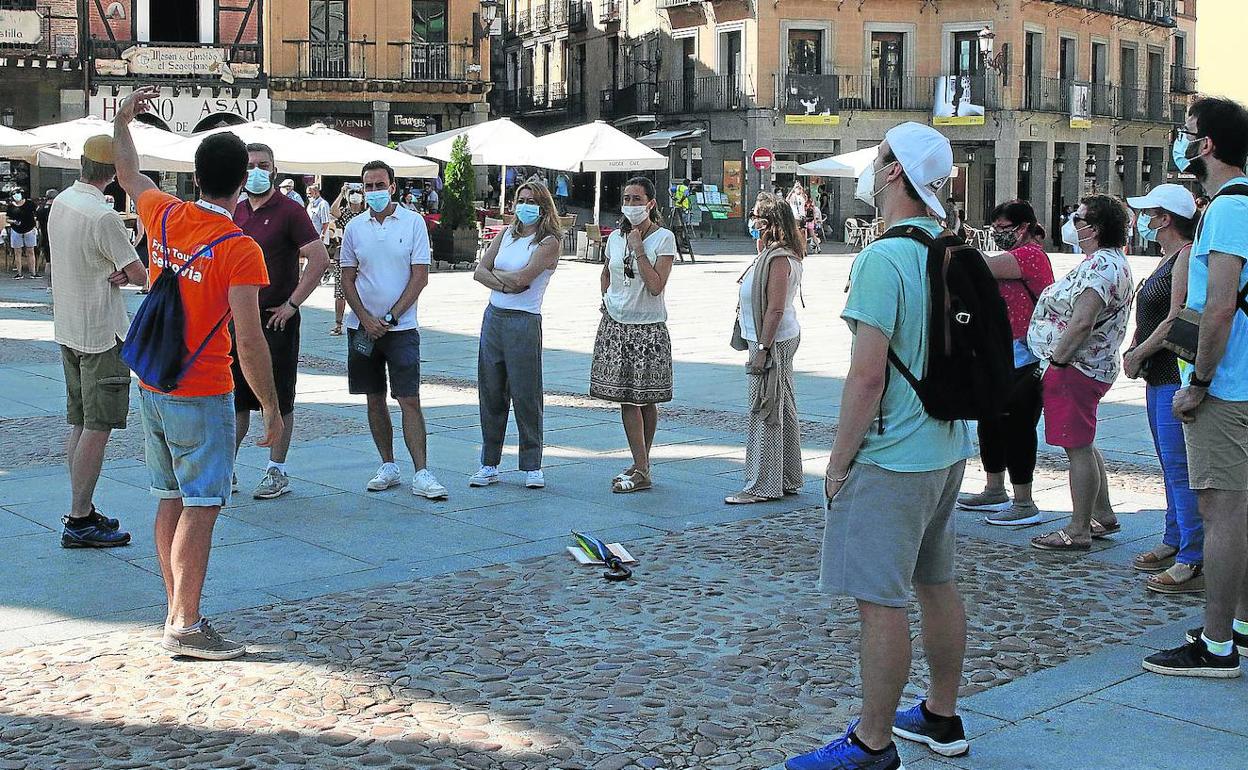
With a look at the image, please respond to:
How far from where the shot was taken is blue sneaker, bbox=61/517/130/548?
686cm

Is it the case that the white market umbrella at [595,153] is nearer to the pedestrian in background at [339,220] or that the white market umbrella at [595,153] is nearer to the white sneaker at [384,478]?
the pedestrian in background at [339,220]

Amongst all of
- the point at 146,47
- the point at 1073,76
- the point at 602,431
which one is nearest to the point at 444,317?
the point at 602,431

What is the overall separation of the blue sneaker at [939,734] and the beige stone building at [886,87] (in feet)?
137

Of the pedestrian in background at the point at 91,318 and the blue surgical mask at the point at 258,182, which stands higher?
the blue surgical mask at the point at 258,182

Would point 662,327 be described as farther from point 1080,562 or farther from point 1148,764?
point 1148,764

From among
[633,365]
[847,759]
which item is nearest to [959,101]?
[633,365]

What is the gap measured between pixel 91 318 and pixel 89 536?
3.29 ft

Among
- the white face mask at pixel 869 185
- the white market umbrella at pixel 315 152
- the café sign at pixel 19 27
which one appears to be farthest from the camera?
the café sign at pixel 19 27

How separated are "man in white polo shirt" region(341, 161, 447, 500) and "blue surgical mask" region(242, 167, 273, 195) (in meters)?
0.49

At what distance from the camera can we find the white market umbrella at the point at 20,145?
24.0m

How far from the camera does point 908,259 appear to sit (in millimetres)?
3951

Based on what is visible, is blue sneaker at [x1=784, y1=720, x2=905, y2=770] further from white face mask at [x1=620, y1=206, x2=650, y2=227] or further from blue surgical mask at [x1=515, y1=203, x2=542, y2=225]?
blue surgical mask at [x1=515, y1=203, x2=542, y2=225]

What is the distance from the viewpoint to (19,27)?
36.8 metres

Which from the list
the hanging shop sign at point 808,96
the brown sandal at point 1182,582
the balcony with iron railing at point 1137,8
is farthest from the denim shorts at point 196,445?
the balcony with iron railing at point 1137,8
